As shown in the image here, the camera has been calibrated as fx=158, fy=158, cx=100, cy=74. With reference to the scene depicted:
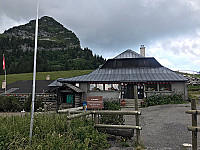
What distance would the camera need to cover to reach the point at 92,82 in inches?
816

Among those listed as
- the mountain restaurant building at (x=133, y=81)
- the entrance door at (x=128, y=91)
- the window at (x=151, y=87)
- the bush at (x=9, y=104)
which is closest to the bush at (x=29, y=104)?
the bush at (x=9, y=104)

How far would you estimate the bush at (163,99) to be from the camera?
18.4 meters

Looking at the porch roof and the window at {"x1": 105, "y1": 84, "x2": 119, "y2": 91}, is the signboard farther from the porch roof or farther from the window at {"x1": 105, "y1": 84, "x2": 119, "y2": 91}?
the window at {"x1": 105, "y1": 84, "x2": 119, "y2": 91}

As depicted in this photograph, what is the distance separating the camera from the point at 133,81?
779 inches

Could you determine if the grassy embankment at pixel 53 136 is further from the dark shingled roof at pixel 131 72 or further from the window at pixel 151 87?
the window at pixel 151 87

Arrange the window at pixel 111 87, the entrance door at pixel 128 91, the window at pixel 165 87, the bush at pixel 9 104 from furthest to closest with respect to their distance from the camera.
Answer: the entrance door at pixel 128 91
the window at pixel 111 87
the window at pixel 165 87
the bush at pixel 9 104

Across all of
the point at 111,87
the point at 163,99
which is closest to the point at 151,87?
the point at 163,99

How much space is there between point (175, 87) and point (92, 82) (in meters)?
10.4

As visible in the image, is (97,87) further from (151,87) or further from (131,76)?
(151,87)

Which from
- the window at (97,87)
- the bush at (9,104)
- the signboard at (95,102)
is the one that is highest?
the window at (97,87)

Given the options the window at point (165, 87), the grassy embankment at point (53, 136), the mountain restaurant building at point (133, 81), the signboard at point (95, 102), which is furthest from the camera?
the window at point (165, 87)

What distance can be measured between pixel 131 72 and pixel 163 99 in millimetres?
5986

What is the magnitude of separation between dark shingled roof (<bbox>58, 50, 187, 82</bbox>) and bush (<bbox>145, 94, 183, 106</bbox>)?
1.95 metres

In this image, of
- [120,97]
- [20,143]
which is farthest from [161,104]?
[20,143]
